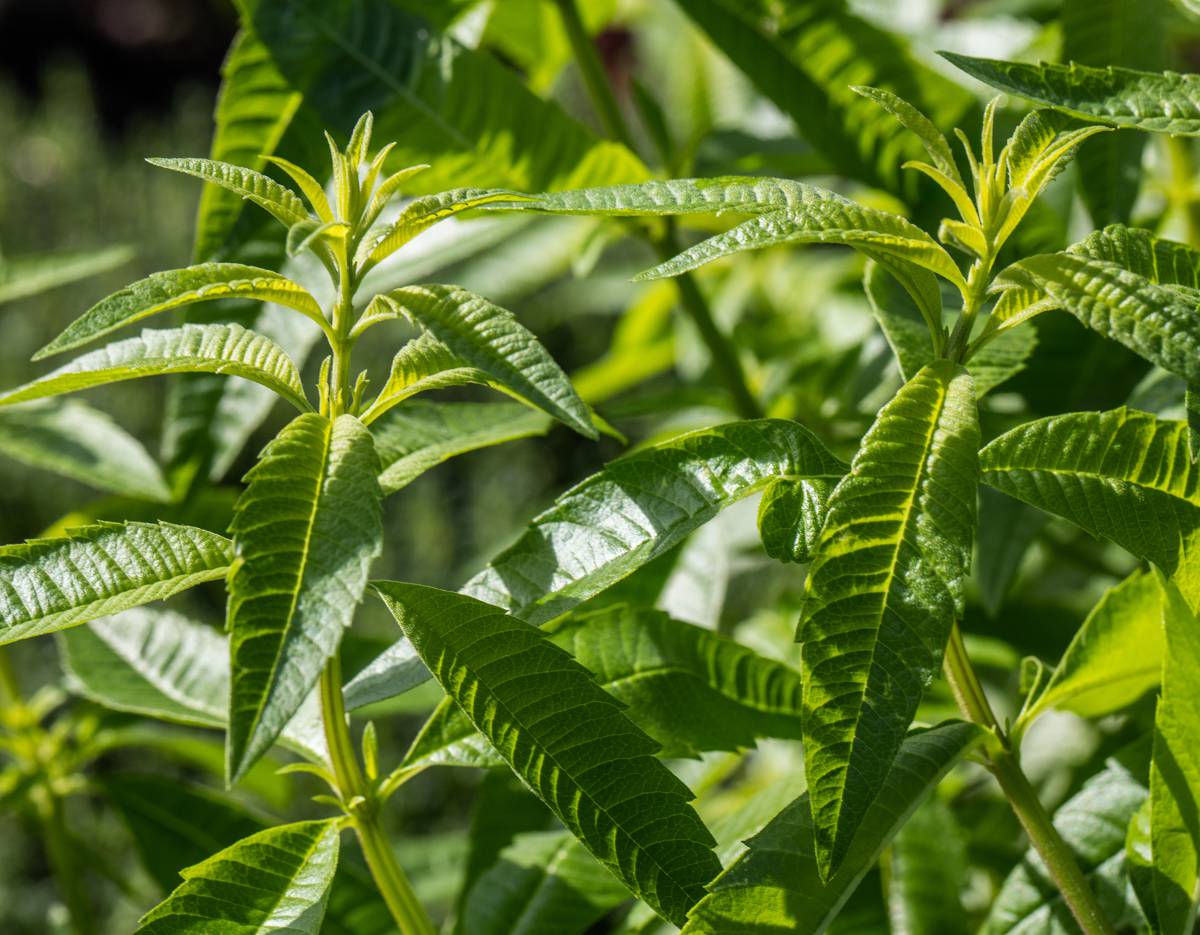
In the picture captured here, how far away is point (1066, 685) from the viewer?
2.40 feet

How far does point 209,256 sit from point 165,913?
0.55 m

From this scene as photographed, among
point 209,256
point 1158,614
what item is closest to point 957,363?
point 1158,614

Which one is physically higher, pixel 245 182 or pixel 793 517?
pixel 245 182

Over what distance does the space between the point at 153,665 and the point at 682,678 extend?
17.3 inches

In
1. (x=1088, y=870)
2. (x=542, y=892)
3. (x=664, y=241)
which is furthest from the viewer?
(x=664, y=241)

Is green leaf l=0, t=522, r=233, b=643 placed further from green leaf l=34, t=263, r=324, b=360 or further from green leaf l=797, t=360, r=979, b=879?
green leaf l=797, t=360, r=979, b=879

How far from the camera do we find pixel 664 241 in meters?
1.20

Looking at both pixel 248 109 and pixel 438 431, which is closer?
pixel 438 431

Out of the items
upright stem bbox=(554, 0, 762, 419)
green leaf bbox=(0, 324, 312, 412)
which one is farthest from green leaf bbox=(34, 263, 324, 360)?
upright stem bbox=(554, 0, 762, 419)

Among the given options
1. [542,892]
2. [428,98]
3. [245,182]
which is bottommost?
[542,892]

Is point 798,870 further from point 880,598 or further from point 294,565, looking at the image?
point 294,565

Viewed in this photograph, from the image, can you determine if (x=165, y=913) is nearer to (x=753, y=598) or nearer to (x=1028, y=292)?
(x=1028, y=292)

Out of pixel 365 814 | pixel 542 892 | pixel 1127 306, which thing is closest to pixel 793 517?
pixel 1127 306

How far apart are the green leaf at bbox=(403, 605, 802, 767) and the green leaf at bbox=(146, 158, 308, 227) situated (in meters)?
0.30
